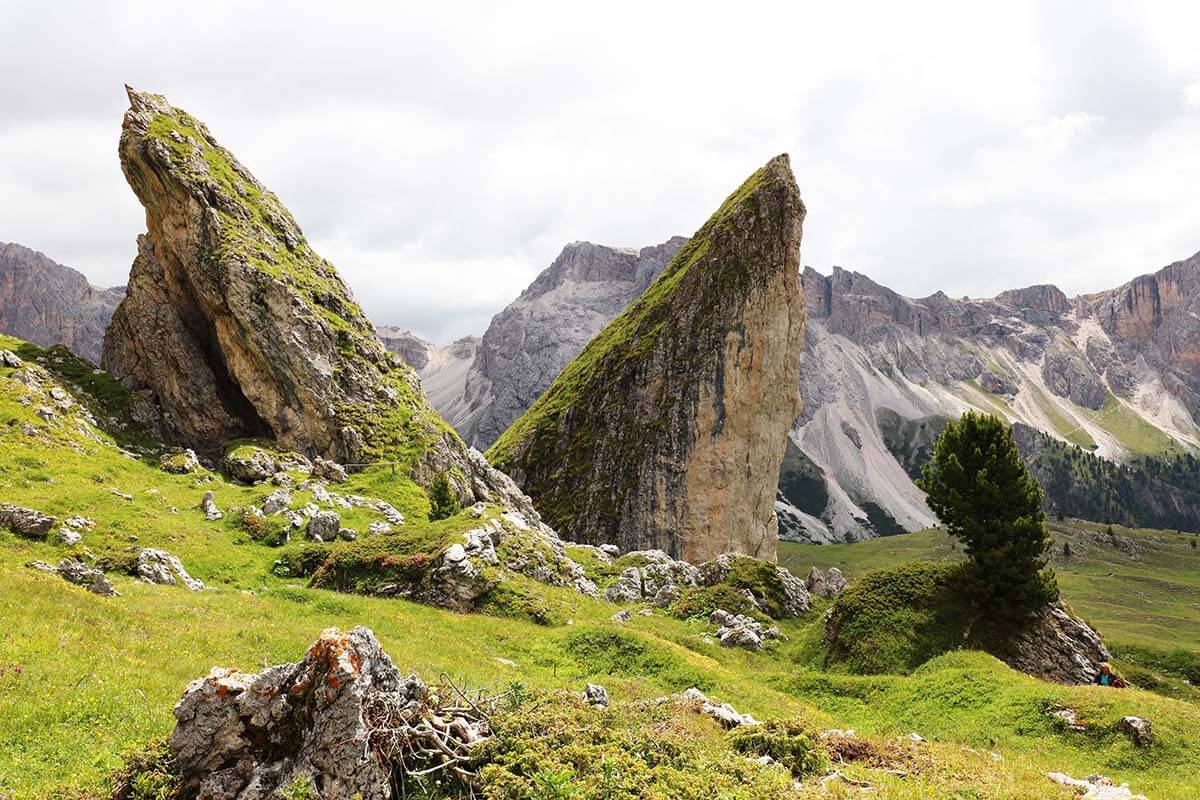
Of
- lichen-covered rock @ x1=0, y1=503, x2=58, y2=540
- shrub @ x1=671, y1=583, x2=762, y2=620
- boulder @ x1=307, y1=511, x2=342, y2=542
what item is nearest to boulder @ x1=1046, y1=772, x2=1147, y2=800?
shrub @ x1=671, y1=583, x2=762, y2=620

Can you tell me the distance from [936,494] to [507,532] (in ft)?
81.0

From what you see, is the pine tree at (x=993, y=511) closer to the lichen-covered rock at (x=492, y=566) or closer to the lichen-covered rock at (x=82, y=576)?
the lichen-covered rock at (x=492, y=566)

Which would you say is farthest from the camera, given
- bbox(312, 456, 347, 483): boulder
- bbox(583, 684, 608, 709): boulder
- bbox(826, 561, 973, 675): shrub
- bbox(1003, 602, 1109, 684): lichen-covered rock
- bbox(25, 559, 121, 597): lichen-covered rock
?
bbox(312, 456, 347, 483): boulder

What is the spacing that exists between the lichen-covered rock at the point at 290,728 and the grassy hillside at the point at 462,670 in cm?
155

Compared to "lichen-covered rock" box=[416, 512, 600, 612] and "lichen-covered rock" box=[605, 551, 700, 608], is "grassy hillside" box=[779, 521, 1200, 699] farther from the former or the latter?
"lichen-covered rock" box=[416, 512, 600, 612]

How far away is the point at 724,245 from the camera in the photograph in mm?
78812

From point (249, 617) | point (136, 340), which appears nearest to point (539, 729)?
point (249, 617)

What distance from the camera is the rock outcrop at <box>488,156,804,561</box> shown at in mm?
73375

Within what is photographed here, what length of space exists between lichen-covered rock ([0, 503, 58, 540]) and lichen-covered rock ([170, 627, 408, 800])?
22.4 m

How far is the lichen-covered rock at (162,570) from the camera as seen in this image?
966 inches

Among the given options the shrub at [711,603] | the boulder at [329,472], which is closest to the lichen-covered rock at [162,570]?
the boulder at [329,472]

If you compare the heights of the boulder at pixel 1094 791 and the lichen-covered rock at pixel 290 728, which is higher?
the lichen-covered rock at pixel 290 728

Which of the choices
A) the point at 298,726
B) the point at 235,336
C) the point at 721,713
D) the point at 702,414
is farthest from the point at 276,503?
the point at 702,414

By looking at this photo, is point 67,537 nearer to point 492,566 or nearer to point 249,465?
point 249,465
